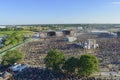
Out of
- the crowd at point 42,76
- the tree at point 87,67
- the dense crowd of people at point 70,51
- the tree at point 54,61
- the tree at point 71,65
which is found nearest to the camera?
the tree at point 87,67

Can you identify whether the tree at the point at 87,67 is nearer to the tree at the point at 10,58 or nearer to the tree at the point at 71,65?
the tree at the point at 71,65

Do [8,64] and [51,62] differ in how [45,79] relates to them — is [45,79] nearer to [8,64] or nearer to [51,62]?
[51,62]

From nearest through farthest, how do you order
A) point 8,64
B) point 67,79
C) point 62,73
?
point 67,79 < point 62,73 < point 8,64

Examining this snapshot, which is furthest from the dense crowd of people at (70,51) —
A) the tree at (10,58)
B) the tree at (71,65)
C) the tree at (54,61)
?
the tree at (71,65)

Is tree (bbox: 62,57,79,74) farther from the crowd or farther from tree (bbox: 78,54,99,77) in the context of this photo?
the crowd

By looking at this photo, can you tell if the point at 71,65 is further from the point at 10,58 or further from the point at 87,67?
the point at 10,58

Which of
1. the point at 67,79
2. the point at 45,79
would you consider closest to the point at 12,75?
the point at 45,79

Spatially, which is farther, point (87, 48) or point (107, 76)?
point (87, 48)

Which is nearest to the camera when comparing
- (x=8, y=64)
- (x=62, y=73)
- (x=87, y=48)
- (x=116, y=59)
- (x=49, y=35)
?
(x=62, y=73)

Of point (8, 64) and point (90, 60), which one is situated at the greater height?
point (90, 60)

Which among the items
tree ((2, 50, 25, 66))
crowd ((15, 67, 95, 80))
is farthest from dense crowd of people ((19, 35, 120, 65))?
crowd ((15, 67, 95, 80))

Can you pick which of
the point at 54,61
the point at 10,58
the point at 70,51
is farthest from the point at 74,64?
the point at 70,51
